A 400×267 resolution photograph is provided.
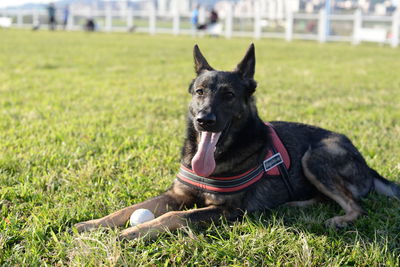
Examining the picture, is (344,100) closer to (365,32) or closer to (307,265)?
(307,265)

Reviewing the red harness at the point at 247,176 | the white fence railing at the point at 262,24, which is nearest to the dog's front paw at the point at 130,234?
the red harness at the point at 247,176

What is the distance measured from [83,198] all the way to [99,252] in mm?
1019

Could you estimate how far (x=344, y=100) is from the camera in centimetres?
792

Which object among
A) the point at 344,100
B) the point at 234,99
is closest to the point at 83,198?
the point at 234,99

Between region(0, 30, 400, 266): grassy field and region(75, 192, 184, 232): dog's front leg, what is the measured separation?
134 mm

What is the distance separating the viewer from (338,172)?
360 centimetres

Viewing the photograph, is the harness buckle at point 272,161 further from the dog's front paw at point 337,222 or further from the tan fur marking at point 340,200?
the dog's front paw at point 337,222

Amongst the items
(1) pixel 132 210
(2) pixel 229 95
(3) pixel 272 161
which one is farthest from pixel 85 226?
(3) pixel 272 161

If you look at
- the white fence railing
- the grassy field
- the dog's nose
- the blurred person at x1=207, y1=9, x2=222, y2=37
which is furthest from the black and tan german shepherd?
the blurred person at x1=207, y1=9, x2=222, y2=37

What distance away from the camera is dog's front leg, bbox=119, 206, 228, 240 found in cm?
271

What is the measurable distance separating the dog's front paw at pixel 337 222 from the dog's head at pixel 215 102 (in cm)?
104

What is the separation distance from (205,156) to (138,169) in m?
1.30

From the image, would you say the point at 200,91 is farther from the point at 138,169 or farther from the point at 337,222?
the point at 337,222

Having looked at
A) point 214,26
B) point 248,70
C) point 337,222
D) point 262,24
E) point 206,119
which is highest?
point 262,24
